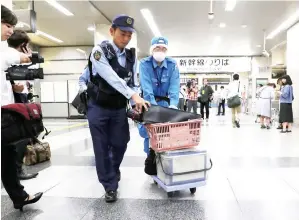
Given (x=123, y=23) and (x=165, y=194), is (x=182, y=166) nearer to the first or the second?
(x=165, y=194)

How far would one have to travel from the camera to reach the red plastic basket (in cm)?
229

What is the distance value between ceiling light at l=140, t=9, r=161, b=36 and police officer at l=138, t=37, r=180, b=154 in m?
7.15

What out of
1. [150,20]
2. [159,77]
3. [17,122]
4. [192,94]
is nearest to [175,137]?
[159,77]

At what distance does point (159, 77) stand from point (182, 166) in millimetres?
909

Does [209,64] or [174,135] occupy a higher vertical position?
[209,64]

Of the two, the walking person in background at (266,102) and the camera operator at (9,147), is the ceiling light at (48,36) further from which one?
the camera operator at (9,147)

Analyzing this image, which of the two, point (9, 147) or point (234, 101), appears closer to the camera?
point (9, 147)

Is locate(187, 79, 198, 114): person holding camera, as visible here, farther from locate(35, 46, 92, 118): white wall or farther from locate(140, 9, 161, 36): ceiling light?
locate(35, 46, 92, 118): white wall

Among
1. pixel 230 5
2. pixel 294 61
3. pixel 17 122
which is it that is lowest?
pixel 17 122

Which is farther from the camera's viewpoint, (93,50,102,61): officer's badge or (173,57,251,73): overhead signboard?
(173,57,251,73): overhead signboard

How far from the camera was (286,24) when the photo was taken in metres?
11.0

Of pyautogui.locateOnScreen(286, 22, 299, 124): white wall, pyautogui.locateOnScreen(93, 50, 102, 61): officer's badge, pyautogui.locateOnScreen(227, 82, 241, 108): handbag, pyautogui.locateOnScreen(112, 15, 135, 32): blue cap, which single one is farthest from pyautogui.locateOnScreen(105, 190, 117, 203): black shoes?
pyautogui.locateOnScreen(286, 22, 299, 124): white wall

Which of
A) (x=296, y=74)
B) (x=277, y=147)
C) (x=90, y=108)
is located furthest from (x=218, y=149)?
(x=296, y=74)

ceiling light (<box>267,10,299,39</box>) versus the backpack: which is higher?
ceiling light (<box>267,10,299,39</box>)
